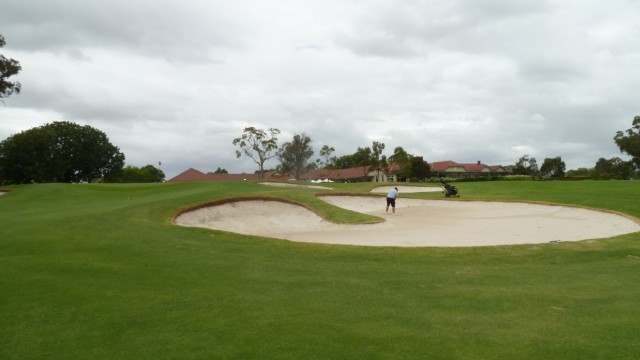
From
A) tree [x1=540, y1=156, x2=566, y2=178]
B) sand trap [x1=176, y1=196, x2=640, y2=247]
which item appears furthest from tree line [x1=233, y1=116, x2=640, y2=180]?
sand trap [x1=176, y1=196, x2=640, y2=247]

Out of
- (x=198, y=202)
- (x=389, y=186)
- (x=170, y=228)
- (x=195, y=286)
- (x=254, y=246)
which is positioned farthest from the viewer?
(x=389, y=186)

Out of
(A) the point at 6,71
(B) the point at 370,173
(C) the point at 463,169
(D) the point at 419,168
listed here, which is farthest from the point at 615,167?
(A) the point at 6,71

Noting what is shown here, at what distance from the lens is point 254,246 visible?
1412cm

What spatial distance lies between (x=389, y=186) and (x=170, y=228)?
95.1ft

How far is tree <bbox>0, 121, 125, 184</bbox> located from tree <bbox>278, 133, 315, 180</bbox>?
29.9m

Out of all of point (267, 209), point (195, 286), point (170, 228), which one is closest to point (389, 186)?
point (267, 209)

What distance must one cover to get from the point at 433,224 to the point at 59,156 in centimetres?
7075

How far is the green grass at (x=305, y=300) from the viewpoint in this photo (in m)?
5.30

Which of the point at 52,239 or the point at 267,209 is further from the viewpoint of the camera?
the point at 267,209

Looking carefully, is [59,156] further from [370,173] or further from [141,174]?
[370,173]

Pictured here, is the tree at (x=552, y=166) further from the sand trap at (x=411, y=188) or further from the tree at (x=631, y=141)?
the sand trap at (x=411, y=188)

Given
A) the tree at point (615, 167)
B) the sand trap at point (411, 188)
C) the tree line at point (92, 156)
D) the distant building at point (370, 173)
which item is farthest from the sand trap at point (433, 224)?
the tree at point (615, 167)

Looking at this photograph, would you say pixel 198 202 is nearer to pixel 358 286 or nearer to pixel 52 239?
pixel 52 239

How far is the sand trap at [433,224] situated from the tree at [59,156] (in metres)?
59.2
